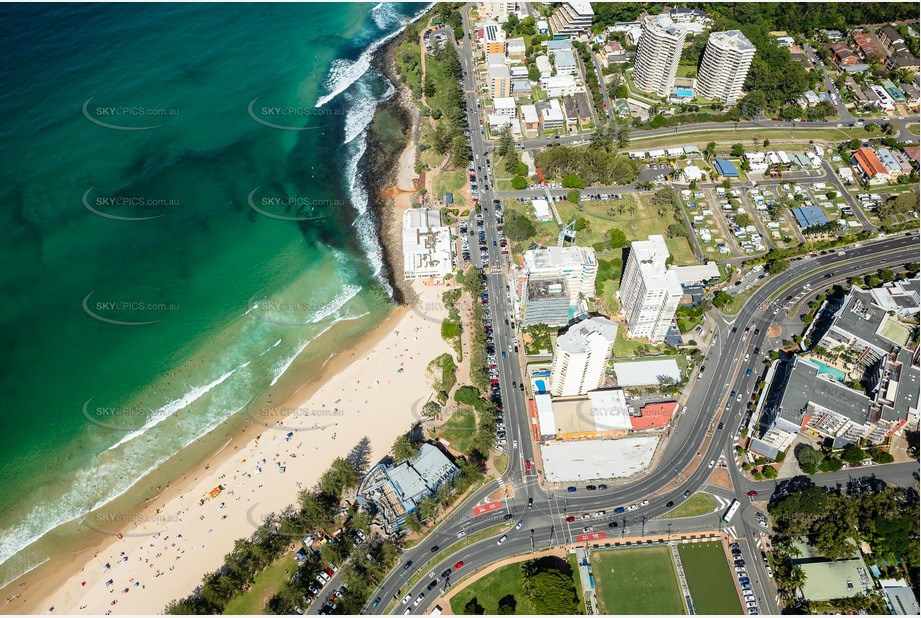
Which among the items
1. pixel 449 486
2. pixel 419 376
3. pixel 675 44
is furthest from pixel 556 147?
pixel 449 486

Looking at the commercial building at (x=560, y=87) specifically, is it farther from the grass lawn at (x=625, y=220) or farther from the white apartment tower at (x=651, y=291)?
the white apartment tower at (x=651, y=291)

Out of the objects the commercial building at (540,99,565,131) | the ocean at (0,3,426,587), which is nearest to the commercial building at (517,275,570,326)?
the ocean at (0,3,426,587)

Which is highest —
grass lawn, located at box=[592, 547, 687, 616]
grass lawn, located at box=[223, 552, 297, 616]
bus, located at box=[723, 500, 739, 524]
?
bus, located at box=[723, 500, 739, 524]

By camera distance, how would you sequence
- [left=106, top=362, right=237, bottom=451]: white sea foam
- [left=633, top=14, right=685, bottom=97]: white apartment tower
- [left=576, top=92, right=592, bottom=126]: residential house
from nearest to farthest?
[left=106, top=362, right=237, bottom=451]: white sea foam → [left=633, top=14, right=685, bottom=97]: white apartment tower → [left=576, top=92, right=592, bottom=126]: residential house

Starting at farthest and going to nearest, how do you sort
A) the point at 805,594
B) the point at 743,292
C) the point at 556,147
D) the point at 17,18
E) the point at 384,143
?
the point at 17,18
the point at 384,143
the point at 556,147
the point at 743,292
the point at 805,594

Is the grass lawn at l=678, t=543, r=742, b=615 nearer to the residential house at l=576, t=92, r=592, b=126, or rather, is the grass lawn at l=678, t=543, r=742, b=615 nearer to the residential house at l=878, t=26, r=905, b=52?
the residential house at l=576, t=92, r=592, b=126

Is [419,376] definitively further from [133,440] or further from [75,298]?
[75,298]

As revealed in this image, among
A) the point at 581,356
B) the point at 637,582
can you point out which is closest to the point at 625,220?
the point at 581,356
